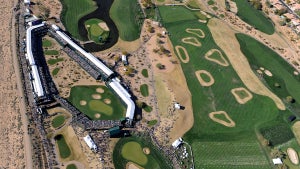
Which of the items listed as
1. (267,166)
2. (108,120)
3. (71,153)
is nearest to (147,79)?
(108,120)

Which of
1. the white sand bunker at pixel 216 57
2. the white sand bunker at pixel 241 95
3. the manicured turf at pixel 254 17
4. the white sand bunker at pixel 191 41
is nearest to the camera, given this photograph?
the white sand bunker at pixel 241 95

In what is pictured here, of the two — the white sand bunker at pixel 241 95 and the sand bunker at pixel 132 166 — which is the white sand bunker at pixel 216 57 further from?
the sand bunker at pixel 132 166

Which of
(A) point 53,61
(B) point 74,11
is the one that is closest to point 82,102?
(A) point 53,61

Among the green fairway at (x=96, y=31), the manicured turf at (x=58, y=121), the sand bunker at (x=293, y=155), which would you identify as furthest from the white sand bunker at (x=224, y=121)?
the green fairway at (x=96, y=31)

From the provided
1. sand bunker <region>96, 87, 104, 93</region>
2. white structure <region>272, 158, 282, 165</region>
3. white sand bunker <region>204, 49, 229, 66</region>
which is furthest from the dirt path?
sand bunker <region>96, 87, 104, 93</region>

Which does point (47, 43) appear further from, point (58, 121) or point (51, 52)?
point (58, 121)

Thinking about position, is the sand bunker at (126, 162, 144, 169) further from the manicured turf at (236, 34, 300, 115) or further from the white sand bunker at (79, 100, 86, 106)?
the manicured turf at (236, 34, 300, 115)

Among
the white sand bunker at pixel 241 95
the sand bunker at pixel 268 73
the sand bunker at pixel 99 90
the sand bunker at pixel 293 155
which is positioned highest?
the sand bunker at pixel 99 90
